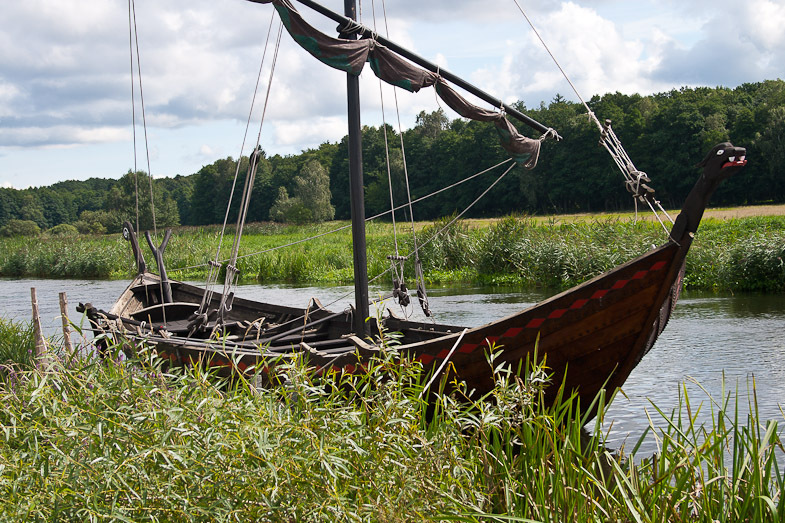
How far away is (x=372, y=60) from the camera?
7.25 m

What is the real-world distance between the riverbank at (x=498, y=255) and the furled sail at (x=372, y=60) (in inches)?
121

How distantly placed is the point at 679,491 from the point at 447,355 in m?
2.84

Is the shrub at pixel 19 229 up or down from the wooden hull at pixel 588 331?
up

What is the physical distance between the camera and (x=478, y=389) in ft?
19.7

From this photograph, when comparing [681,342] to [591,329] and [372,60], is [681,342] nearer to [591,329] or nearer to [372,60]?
[591,329]

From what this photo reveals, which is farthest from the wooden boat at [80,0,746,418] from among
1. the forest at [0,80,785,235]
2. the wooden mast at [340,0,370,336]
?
the forest at [0,80,785,235]

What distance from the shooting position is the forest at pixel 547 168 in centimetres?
4944

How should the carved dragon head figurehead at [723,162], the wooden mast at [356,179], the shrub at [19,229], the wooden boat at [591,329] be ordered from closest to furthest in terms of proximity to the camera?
the carved dragon head figurehead at [723,162] → the wooden boat at [591,329] → the wooden mast at [356,179] → the shrub at [19,229]

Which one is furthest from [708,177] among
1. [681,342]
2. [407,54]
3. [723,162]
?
[681,342]

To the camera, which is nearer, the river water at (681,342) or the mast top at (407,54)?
the mast top at (407,54)

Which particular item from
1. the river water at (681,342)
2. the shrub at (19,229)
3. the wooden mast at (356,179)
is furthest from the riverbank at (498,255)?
the shrub at (19,229)

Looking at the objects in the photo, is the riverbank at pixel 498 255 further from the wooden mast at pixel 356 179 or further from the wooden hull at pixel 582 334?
the wooden hull at pixel 582 334

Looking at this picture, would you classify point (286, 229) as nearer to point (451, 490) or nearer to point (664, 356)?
point (664, 356)

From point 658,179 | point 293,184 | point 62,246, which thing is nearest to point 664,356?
point 62,246
